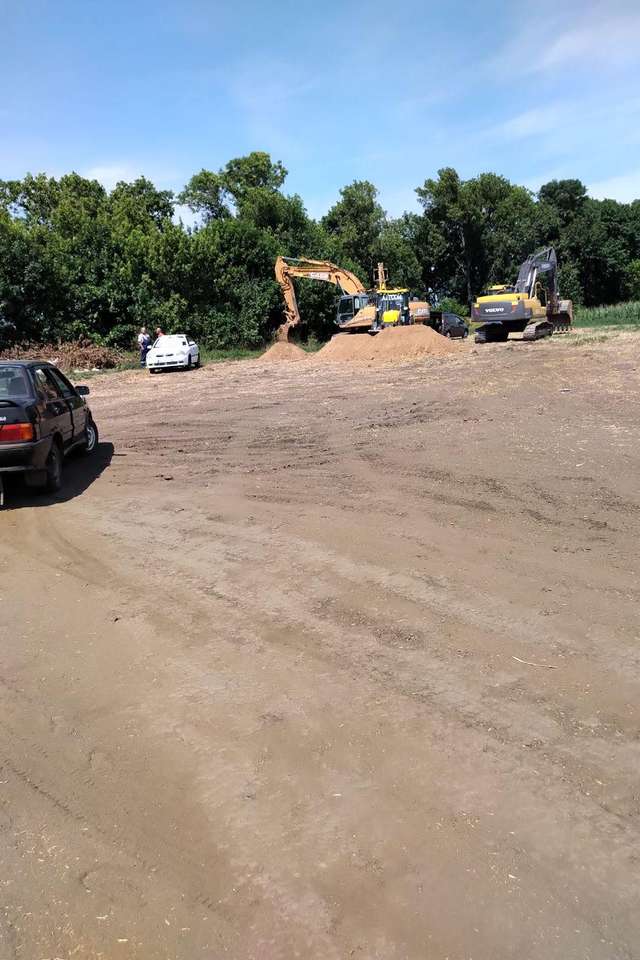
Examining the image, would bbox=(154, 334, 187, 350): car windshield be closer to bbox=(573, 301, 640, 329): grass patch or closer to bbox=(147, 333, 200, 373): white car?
bbox=(147, 333, 200, 373): white car

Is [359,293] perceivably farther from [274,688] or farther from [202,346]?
[274,688]

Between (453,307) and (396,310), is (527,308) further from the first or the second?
(453,307)

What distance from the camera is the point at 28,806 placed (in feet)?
11.0

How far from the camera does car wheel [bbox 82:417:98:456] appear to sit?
10857mm

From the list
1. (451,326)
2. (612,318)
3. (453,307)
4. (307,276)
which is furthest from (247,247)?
(453,307)

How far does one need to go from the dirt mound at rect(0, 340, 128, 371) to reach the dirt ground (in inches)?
860

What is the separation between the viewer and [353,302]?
34.2m

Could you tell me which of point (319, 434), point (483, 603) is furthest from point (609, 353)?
point (483, 603)

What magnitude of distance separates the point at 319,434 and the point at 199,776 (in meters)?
8.84

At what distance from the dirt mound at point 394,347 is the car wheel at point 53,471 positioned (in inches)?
702

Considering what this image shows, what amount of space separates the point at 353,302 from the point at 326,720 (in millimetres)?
31921

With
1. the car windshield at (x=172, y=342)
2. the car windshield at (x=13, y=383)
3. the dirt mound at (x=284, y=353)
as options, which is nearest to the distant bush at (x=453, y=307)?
the dirt mound at (x=284, y=353)

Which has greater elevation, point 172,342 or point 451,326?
point 172,342

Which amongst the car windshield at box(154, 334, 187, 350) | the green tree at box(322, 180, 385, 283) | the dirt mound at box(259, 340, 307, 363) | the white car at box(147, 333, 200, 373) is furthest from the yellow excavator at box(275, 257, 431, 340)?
the green tree at box(322, 180, 385, 283)
